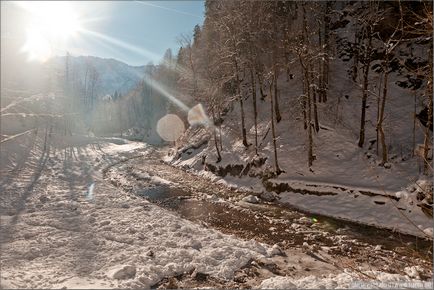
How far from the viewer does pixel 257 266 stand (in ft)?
38.7

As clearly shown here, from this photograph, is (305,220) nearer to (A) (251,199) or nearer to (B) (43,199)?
(A) (251,199)

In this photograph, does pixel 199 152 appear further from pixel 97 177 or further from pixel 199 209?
pixel 199 209

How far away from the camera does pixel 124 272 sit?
10609 millimetres

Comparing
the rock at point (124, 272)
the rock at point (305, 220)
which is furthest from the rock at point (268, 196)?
the rock at point (124, 272)

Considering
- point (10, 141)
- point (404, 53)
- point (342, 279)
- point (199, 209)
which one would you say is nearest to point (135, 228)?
point (199, 209)

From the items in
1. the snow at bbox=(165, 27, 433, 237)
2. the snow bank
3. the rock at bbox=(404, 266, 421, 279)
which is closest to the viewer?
the snow bank

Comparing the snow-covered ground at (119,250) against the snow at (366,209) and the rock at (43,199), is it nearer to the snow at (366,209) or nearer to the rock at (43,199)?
the rock at (43,199)

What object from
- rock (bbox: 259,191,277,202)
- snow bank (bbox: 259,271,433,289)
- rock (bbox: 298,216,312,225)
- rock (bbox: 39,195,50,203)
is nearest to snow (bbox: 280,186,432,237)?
rock (bbox: 259,191,277,202)

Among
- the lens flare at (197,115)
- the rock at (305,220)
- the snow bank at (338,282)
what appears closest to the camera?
the snow bank at (338,282)

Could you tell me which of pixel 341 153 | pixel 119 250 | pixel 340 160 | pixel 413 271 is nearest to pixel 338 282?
pixel 413 271

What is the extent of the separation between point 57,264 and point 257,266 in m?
6.80

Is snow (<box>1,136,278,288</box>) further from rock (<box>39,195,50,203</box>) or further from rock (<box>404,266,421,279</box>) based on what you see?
rock (<box>404,266,421,279</box>)

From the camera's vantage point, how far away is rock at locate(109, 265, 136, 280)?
1042cm

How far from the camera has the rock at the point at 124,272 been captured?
34.2 feet
